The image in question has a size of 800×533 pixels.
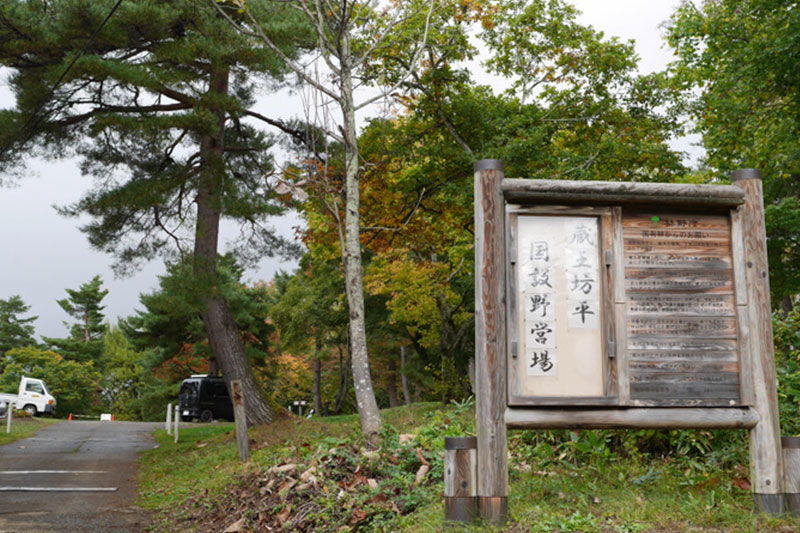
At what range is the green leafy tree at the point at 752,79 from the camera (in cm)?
1343

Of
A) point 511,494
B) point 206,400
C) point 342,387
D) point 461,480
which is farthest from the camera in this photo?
point 342,387

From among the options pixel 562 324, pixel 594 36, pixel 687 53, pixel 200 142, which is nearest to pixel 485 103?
pixel 594 36

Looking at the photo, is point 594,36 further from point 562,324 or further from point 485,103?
point 562,324

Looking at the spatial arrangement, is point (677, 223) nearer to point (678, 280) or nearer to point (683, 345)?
point (678, 280)

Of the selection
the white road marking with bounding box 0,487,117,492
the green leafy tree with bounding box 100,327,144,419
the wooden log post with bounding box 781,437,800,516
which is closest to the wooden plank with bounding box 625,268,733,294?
the wooden log post with bounding box 781,437,800,516

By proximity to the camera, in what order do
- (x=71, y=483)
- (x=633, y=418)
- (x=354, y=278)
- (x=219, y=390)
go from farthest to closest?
(x=219, y=390) → (x=71, y=483) → (x=354, y=278) → (x=633, y=418)

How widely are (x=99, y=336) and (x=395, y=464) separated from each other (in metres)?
56.6

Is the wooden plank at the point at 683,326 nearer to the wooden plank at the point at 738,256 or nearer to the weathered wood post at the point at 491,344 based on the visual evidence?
the wooden plank at the point at 738,256

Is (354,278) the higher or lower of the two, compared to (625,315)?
higher

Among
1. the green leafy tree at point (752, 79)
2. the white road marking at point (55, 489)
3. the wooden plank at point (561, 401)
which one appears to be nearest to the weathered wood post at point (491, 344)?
the wooden plank at point (561, 401)

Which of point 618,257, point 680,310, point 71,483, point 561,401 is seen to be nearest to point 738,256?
point 680,310

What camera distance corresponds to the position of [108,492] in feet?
34.3

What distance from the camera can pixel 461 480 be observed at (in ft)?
15.6

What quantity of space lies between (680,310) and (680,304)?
0.15 ft
